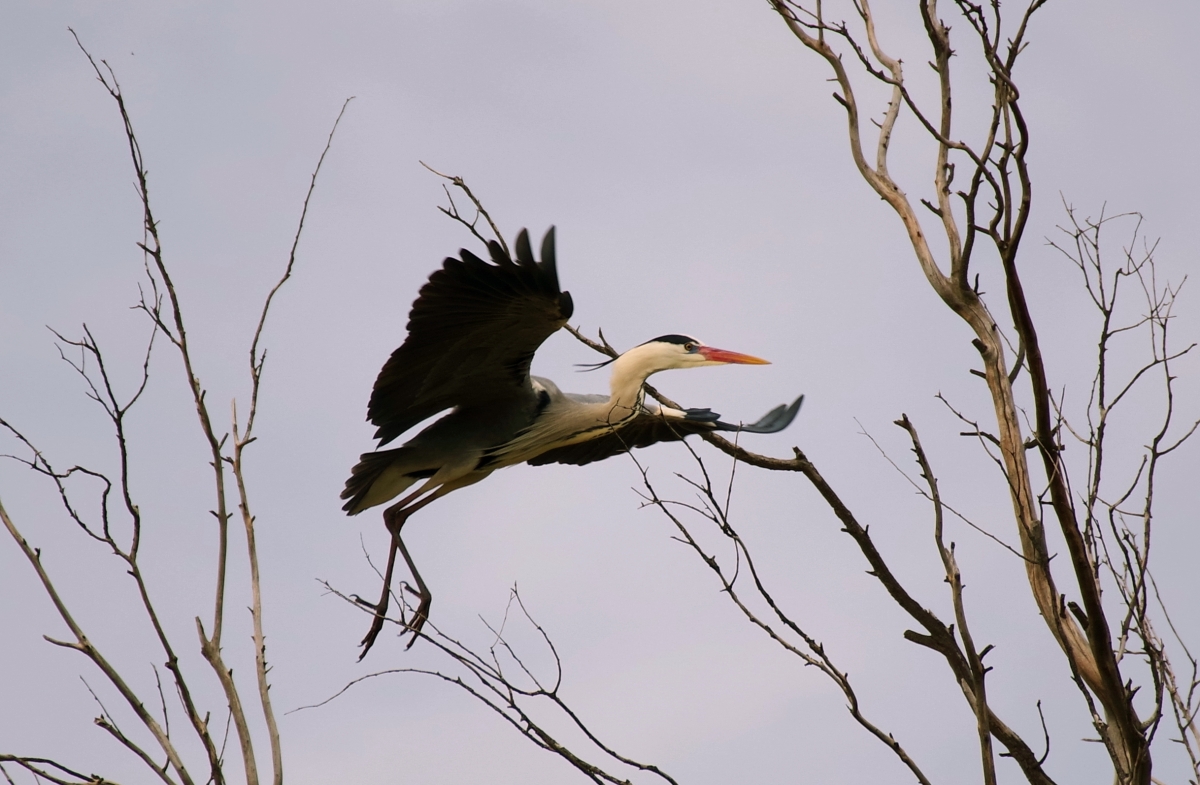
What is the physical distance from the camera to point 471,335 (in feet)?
16.1

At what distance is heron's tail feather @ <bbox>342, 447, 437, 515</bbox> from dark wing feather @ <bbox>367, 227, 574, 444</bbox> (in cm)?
Result: 15

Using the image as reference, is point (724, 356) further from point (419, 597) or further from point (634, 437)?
point (419, 597)

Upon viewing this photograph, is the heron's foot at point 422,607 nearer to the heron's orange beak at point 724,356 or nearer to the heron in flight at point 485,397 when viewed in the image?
the heron in flight at point 485,397

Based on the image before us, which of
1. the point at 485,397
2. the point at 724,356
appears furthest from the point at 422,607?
the point at 724,356

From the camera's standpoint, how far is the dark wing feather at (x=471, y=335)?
4547 millimetres

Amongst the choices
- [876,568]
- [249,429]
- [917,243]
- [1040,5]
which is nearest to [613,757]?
[876,568]

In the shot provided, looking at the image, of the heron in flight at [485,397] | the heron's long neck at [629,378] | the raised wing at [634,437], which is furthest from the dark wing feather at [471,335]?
the raised wing at [634,437]

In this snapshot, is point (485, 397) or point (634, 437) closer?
point (485, 397)

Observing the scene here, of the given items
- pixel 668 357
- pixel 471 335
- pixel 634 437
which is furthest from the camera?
pixel 634 437

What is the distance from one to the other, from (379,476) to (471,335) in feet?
3.61

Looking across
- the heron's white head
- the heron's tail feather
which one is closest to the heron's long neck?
the heron's white head

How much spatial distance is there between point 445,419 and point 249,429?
224 centimetres

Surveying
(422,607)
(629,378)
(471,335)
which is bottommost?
(422,607)

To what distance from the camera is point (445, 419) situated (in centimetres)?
563
